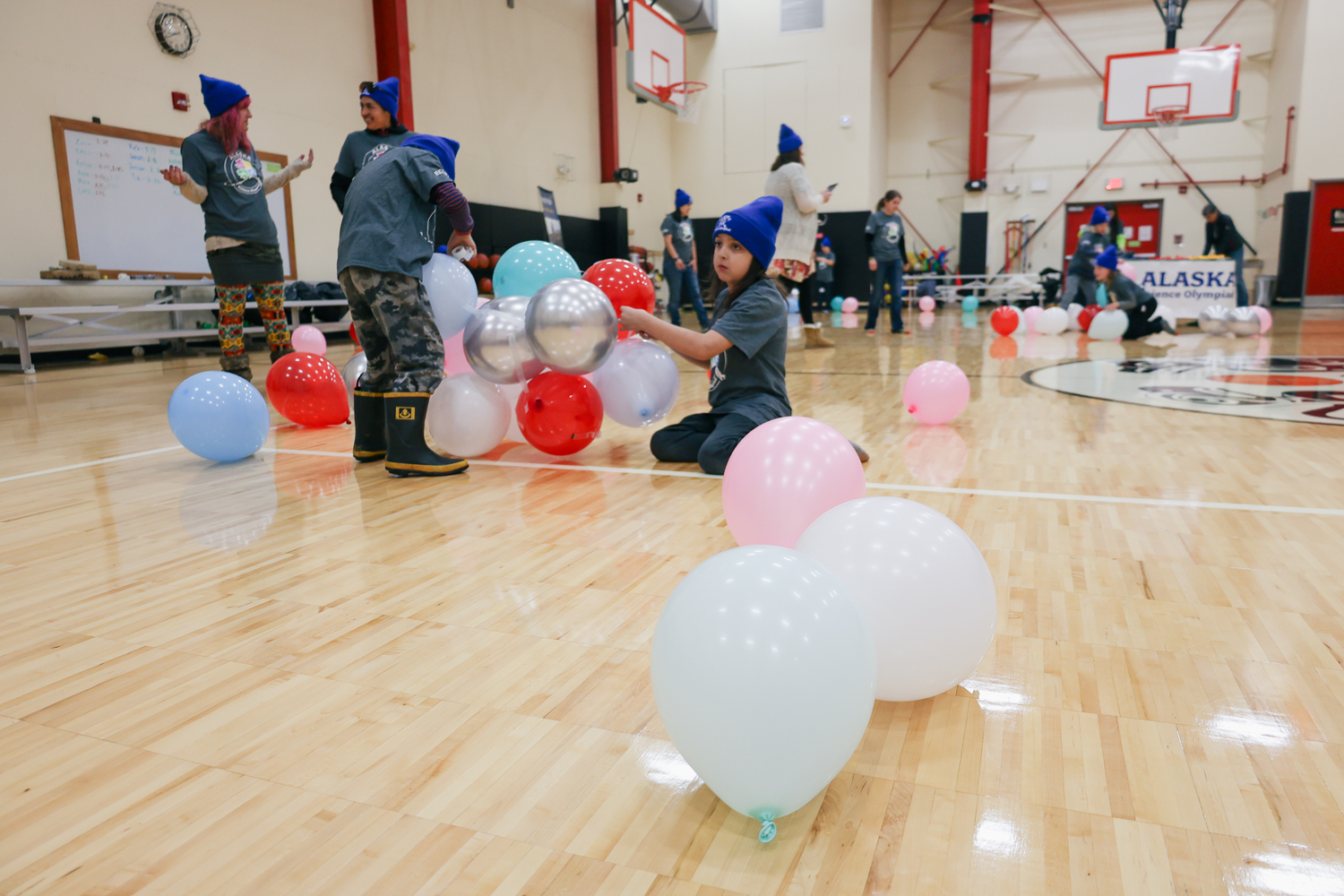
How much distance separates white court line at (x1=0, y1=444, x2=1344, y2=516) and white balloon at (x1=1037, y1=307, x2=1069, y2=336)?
7.25 meters

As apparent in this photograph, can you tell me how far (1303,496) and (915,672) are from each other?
2.00 metres

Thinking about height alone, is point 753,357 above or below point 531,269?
below

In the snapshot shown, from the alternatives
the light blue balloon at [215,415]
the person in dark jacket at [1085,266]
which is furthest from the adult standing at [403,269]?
the person in dark jacket at [1085,266]

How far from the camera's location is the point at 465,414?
10.3ft

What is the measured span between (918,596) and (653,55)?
13960mm

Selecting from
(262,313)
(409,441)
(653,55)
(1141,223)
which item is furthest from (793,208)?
(1141,223)

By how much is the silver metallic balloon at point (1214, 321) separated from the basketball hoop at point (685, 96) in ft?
27.5

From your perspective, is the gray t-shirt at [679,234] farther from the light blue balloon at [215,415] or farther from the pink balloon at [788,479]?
the pink balloon at [788,479]

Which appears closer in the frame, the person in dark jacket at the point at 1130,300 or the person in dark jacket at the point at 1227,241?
the person in dark jacket at the point at 1130,300

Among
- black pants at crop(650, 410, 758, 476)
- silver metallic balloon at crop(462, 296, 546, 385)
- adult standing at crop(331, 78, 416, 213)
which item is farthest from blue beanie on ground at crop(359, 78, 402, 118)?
black pants at crop(650, 410, 758, 476)

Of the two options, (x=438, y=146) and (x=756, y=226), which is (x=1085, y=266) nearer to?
(x=756, y=226)

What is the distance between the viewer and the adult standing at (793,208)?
20.3ft

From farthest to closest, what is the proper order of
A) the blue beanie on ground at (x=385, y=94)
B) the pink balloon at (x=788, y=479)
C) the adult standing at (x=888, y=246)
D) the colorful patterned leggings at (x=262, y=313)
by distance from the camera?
the adult standing at (x=888, y=246)
the colorful patterned leggings at (x=262, y=313)
the blue beanie on ground at (x=385, y=94)
the pink balloon at (x=788, y=479)

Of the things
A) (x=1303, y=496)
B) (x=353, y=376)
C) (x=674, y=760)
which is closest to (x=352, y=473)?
(x=353, y=376)
